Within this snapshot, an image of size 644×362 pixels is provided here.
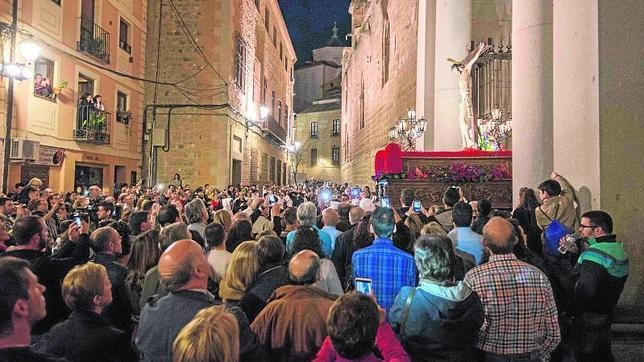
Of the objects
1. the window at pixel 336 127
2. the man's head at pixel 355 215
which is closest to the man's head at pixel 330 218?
the man's head at pixel 355 215

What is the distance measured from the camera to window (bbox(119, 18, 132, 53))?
17.3 meters

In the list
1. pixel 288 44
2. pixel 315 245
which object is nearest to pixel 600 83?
pixel 315 245

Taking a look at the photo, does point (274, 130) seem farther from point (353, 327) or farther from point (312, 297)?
point (353, 327)

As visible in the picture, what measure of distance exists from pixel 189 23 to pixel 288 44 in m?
24.7

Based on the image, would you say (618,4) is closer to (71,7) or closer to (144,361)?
(144,361)

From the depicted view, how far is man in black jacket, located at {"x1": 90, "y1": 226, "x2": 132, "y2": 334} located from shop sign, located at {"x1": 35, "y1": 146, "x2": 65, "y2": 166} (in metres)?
10.4

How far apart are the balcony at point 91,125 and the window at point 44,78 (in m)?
1.34

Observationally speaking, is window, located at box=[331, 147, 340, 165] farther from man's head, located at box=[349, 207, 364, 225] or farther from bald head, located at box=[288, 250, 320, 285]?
bald head, located at box=[288, 250, 320, 285]

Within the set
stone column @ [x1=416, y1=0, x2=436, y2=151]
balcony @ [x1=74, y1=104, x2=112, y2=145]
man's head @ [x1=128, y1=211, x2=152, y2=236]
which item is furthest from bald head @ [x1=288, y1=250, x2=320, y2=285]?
balcony @ [x1=74, y1=104, x2=112, y2=145]

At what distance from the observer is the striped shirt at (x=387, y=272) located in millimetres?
3428

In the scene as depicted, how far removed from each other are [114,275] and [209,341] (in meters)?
1.91

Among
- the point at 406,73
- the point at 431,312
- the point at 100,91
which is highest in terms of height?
the point at 406,73

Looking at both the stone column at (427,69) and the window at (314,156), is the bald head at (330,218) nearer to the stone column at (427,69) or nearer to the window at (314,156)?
the stone column at (427,69)

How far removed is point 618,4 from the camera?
4.95 metres
